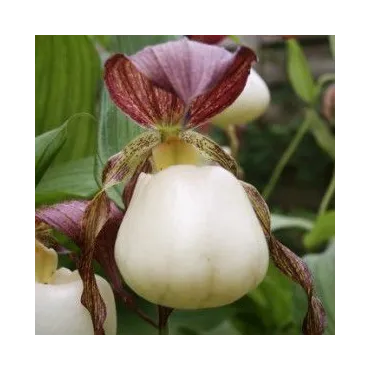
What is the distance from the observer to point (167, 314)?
2.37 ft

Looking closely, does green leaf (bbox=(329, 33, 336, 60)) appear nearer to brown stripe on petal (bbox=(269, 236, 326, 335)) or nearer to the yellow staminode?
brown stripe on petal (bbox=(269, 236, 326, 335))

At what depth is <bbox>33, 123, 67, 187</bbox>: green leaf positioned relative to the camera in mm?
737

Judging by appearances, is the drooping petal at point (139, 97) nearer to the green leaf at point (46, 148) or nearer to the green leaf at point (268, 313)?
the green leaf at point (46, 148)

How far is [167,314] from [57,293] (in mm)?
125

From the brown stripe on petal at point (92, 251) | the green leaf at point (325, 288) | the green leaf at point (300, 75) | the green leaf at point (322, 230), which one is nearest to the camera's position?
the brown stripe on petal at point (92, 251)

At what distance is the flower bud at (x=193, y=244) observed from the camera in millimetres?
556

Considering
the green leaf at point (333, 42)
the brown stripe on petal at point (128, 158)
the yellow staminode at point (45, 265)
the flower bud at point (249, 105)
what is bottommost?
the yellow staminode at point (45, 265)

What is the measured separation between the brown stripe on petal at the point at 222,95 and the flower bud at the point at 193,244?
80 mm

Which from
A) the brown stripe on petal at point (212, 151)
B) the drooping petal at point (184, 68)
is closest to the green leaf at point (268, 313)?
the brown stripe on petal at point (212, 151)

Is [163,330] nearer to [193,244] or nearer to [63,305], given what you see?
[63,305]
